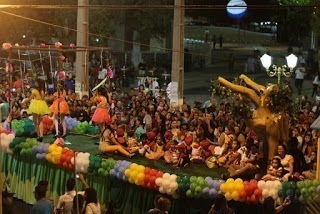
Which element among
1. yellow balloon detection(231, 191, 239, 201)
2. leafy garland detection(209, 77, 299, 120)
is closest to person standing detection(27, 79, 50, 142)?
leafy garland detection(209, 77, 299, 120)

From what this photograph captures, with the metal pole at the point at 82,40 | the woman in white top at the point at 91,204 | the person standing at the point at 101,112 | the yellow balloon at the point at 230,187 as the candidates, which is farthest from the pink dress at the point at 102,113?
the woman in white top at the point at 91,204

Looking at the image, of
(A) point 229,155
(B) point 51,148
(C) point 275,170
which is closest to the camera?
(C) point 275,170

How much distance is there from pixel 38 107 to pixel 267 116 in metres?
6.12

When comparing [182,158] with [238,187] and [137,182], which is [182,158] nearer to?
[137,182]

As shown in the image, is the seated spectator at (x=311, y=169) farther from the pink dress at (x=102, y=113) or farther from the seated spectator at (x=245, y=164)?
the pink dress at (x=102, y=113)

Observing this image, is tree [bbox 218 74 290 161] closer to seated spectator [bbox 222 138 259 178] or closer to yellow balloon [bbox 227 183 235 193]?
seated spectator [bbox 222 138 259 178]

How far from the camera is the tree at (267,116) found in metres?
15.2

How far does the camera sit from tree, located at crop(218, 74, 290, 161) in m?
15.2

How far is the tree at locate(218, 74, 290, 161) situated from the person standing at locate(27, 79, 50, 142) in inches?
206

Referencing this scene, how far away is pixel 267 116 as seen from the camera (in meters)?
15.3

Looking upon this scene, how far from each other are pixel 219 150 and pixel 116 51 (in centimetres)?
2593

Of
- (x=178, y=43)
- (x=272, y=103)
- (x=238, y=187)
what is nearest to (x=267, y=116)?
(x=272, y=103)

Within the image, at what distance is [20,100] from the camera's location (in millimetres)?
24938

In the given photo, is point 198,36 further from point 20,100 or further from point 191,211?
point 191,211
